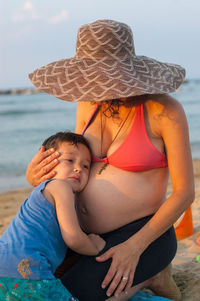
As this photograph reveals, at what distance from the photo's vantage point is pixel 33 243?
1.87 meters

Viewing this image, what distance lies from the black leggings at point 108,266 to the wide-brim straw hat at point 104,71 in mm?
Answer: 764

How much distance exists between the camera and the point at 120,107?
2.33 metres

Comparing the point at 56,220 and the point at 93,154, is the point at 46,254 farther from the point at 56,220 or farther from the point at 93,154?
the point at 93,154

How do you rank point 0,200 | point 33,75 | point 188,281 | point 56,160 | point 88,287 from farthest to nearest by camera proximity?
point 0,200 < point 188,281 < point 33,75 < point 56,160 < point 88,287

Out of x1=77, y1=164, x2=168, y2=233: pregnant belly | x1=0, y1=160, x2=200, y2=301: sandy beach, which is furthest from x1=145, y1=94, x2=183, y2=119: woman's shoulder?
x1=0, y1=160, x2=200, y2=301: sandy beach

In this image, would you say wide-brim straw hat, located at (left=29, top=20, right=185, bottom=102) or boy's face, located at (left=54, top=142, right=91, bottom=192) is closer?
wide-brim straw hat, located at (left=29, top=20, right=185, bottom=102)

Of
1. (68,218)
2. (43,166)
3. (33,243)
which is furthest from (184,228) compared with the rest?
(33,243)

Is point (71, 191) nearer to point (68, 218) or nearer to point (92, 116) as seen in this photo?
point (68, 218)

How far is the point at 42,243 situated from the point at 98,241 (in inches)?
14.2

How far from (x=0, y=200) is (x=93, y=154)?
3.75m

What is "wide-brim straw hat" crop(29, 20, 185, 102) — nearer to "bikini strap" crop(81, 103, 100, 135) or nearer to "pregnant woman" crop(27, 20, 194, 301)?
"pregnant woman" crop(27, 20, 194, 301)

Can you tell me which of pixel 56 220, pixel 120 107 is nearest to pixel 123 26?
A: pixel 120 107

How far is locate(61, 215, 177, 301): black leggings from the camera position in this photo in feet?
6.81

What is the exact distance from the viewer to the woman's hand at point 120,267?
205 centimetres
